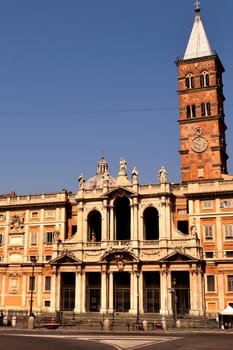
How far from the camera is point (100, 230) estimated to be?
229 ft

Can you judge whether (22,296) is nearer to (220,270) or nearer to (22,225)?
(22,225)

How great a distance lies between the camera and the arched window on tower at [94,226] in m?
68.4

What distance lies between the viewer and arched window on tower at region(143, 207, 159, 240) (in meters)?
66.6

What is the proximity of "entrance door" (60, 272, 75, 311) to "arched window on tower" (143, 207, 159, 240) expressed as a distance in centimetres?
1174

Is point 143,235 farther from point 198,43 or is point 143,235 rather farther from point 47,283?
point 198,43

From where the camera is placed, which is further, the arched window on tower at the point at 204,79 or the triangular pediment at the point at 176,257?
the arched window on tower at the point at 204,79

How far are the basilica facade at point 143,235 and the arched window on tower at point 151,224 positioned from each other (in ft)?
0.47

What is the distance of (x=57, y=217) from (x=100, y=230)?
6.52 metres

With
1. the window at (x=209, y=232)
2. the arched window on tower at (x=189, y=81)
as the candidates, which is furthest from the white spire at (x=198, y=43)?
the window at (x=209, y=232)

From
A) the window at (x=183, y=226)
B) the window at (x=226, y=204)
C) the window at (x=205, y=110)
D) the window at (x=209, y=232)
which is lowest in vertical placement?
the window at (x=209, y=232)

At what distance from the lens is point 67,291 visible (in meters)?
67.3

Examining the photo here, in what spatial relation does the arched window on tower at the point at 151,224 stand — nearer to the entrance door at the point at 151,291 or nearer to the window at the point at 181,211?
the window at the point at 181,211

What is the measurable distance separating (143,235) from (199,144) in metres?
16.5

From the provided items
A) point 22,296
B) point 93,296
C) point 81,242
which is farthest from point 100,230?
point 22,296
